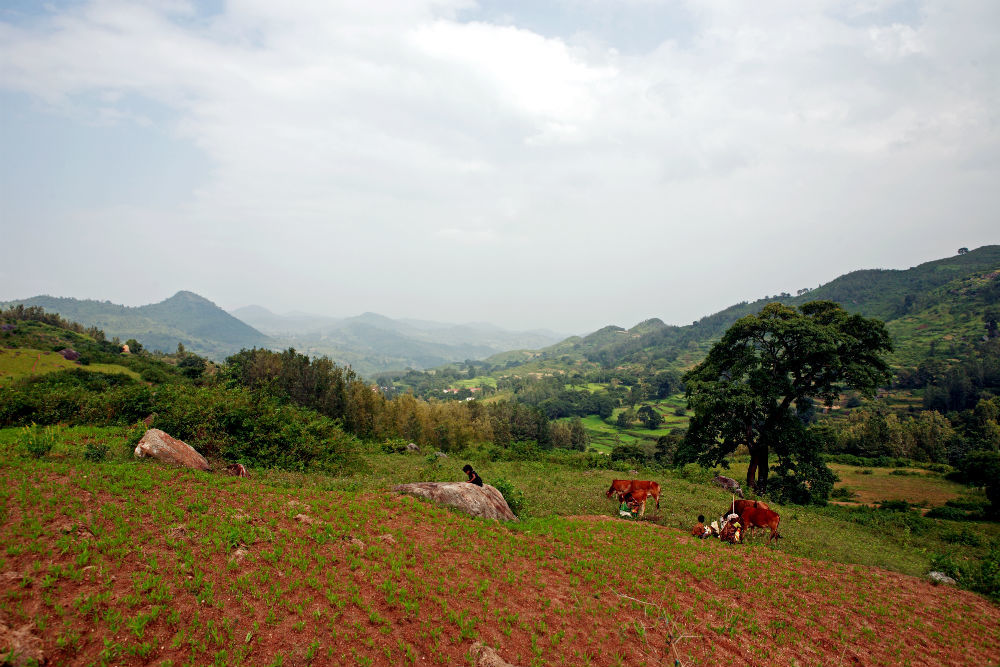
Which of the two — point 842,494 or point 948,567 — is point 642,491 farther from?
point 842,494

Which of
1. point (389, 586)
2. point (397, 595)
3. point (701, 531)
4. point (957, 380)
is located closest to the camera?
point (397, 595)

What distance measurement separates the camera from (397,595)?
7.01 m

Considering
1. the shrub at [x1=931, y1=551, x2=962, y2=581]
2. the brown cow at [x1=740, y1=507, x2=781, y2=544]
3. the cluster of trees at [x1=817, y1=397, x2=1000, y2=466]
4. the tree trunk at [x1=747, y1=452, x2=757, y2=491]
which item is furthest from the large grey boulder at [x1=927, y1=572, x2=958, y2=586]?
the cluster of trees at [x1=817, y1=397, x2=1000, y2=466]

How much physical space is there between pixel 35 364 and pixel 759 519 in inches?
2569

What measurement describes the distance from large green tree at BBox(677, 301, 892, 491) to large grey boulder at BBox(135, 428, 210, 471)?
22504mm

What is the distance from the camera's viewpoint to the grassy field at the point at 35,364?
3794 cm

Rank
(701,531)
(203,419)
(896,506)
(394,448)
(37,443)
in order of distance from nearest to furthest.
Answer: (37,443), (701,531), (203,419), (896,506), (394,448)

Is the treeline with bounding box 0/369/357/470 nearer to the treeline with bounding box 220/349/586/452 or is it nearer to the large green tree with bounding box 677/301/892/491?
the treeline with bounding box 220/349/586/452

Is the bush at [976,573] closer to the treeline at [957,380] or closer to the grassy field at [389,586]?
the grassy field at [389,586]

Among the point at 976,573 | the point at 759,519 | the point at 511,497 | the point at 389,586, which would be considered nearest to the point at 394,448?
the point at 511,497

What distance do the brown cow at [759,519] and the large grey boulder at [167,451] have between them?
18.1 metres

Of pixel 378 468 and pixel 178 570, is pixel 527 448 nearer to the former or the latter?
pixel 378 468

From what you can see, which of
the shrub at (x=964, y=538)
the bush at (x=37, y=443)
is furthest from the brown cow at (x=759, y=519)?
the bush at (x=37, y=443)

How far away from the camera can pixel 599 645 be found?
6.57 meters
